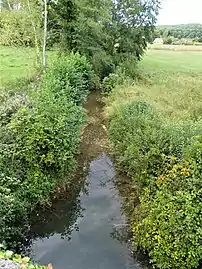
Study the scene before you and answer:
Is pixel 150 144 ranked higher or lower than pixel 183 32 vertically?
lower

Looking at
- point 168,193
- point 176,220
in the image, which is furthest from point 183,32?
point 176,220

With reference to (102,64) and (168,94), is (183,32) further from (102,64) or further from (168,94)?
(168,94)

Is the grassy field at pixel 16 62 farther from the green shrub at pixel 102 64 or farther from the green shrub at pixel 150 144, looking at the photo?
the green shrub at pixel 150 144

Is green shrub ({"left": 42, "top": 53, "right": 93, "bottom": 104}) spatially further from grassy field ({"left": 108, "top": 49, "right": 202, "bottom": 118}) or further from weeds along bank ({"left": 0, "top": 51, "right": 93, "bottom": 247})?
weeds along bank ({"left": 0, "top": 51, "right": 93, "bottom": 247})

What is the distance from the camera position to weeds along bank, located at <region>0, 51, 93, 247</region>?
24.3ft

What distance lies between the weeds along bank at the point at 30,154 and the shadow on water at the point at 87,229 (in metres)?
0.50

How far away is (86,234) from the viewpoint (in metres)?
8.29

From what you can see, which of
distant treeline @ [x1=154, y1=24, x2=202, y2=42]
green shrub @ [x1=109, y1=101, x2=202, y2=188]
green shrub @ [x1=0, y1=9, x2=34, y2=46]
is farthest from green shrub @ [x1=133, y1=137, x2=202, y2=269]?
distant treeline @ [x1=154, y1=24, x2=202, y2=42]

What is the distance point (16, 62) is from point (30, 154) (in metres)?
14.7

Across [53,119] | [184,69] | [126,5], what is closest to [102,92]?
[126,5]

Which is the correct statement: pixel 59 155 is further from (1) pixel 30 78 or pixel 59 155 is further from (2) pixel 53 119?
(1) pixel 30 78

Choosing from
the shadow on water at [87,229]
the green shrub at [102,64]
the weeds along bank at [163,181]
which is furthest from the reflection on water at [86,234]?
the green shrub at [102,64]

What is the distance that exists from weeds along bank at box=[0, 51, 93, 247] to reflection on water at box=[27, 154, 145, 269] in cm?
56

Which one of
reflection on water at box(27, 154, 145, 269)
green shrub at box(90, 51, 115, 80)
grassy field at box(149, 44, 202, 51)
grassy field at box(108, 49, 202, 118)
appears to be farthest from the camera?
grassy field at box(149, 44, 202, 51)
